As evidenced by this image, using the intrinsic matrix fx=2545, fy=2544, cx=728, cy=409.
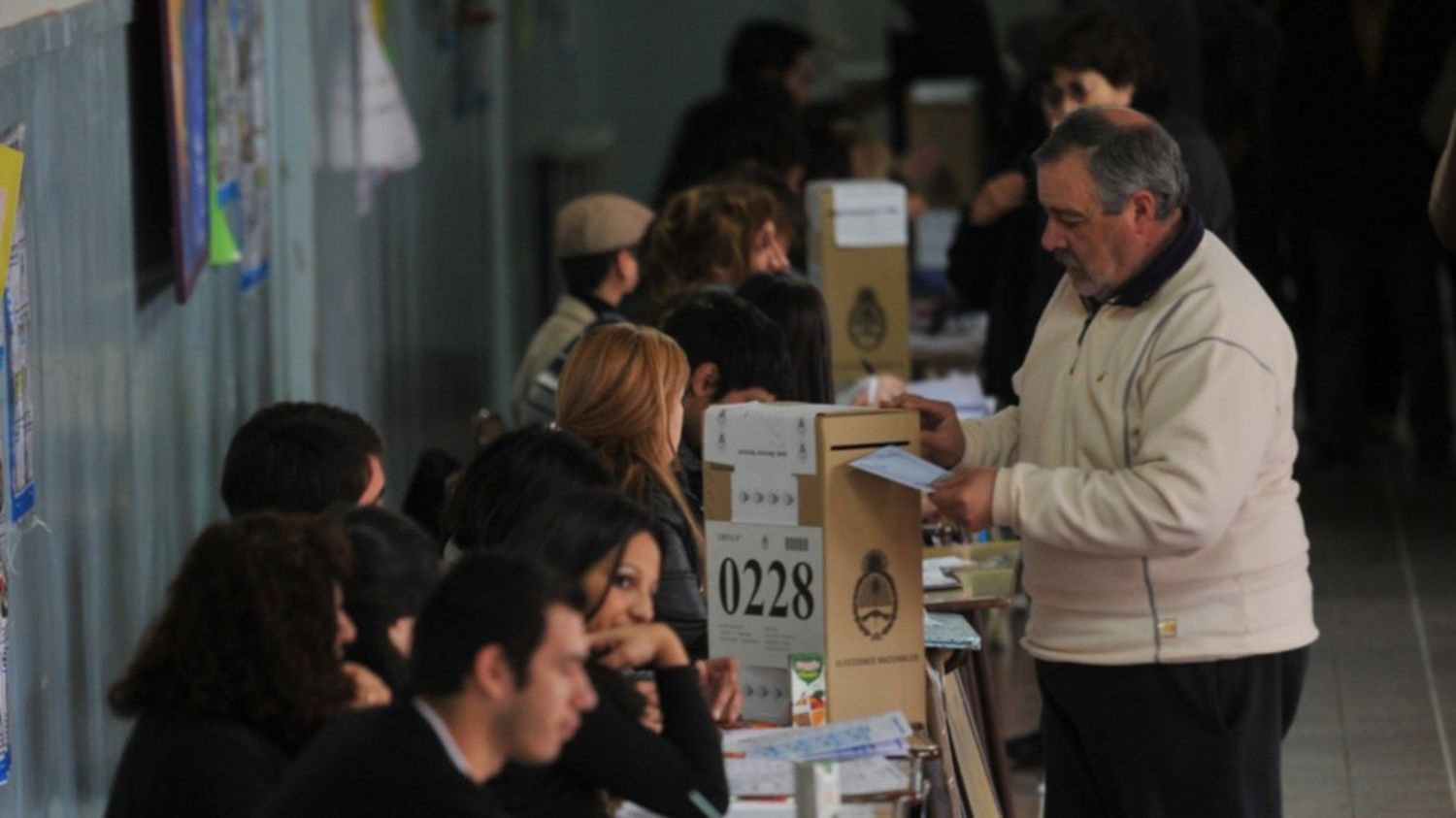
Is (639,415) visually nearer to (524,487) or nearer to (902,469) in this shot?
(524,487)

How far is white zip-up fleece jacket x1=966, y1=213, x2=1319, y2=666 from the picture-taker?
3635 millimetres

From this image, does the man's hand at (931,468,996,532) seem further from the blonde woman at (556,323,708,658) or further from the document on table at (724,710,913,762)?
the blonde woman at (556,323,708,658)

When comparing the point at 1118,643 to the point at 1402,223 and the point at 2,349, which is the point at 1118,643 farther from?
the point at 1402,223

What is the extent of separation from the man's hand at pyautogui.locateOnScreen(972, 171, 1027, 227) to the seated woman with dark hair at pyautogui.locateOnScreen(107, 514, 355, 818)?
3.80 metres

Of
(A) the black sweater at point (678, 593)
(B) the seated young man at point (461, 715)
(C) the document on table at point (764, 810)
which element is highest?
(B) the seated young man at point (461, 715)

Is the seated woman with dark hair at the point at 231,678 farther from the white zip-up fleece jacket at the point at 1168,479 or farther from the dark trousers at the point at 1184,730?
the dark trousers at the point at 1184,730

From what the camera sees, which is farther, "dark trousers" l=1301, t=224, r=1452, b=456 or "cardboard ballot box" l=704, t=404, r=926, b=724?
"dark trousers" l=1301, t=224, r=1452, b=456

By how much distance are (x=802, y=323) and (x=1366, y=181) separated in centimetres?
487

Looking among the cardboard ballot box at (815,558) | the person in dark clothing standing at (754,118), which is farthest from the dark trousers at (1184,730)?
the person in dark clothing standing at (754,118)

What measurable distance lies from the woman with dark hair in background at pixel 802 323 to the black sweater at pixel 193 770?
2650mm

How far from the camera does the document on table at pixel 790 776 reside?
136 inches

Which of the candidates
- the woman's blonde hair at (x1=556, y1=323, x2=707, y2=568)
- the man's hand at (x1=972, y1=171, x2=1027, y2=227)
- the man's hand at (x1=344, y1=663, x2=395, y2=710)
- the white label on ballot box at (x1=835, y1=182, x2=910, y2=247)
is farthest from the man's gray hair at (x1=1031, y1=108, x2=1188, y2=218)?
the white label on ballot box at (x1=835, y1=182, x2=910, y2=247)

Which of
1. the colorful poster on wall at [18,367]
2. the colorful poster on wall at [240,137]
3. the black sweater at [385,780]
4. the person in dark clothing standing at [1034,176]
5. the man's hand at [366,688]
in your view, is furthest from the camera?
the person in dark clothing standing at [1034,176]

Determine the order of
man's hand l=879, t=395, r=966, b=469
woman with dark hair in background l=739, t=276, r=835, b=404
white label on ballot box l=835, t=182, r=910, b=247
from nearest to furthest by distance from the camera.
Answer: man's hand l=879, t=395, r=966, b=469 → woman with dark hair in background l=739, t=276, r=835, b=404 → white label on ballot box l=835, t=182, r=910, b=247
